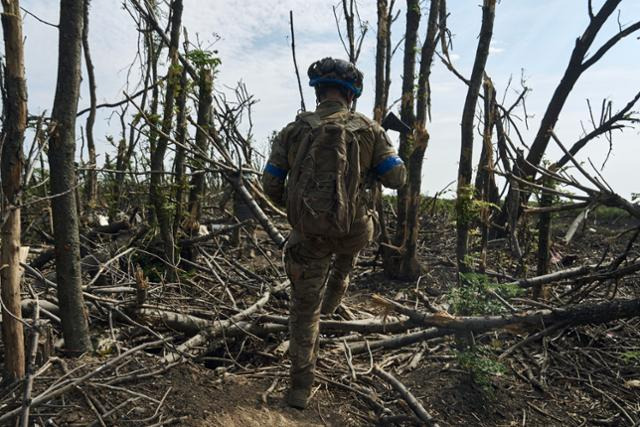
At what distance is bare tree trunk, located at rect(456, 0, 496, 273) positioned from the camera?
4086 mm

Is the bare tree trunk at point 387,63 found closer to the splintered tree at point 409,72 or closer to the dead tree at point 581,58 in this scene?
the splintered tree at point 409,72

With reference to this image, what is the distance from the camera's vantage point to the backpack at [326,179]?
322 centimetres

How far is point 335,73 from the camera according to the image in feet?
11.3

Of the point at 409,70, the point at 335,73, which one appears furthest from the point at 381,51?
the point at 335,73

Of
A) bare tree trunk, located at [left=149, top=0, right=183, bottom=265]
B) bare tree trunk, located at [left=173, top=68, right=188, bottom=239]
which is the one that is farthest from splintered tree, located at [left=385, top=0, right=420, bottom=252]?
bare tree trunk, located at [left=149, top=0, right=183, bottom=265]

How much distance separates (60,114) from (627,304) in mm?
3889

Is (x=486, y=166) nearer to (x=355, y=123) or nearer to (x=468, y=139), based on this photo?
(x=468, y=139)

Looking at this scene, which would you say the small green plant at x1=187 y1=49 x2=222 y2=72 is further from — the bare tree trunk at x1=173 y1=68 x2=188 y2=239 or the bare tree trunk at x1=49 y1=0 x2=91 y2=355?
the bare tree trunk at x1=49 y1=0 x2=91 y2=355

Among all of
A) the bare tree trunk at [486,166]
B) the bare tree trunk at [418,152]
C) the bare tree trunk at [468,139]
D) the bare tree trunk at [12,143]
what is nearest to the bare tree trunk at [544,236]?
the bare tree trunk at [486,166]

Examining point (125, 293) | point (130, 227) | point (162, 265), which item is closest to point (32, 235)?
point (130, 227)

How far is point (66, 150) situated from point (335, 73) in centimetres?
166

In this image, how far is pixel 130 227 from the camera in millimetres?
6598

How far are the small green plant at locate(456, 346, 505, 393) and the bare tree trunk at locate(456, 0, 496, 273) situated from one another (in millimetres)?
650

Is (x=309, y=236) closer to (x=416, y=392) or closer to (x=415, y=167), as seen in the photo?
(x=416, y=392)
